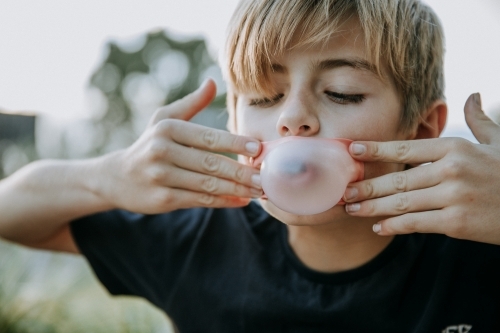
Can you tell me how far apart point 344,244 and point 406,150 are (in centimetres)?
42

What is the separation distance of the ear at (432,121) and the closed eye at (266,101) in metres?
0.42

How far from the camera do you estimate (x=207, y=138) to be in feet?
3.70

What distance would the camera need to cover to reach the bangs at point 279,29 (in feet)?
3.62

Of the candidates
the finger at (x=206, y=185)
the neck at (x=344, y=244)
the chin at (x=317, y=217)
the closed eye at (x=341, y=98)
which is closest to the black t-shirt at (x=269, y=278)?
the neck at (x=344, y=244)

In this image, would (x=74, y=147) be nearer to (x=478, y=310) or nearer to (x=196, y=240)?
(x=196, y=240)

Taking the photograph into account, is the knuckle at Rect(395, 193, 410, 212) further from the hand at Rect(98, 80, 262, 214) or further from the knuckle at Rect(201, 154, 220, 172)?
the knuckle at Rect(201, 154, 220, 172)

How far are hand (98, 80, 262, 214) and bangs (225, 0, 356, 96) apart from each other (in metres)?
0.19

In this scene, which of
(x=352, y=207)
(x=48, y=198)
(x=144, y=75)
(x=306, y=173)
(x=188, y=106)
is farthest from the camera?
(x=144, y=75)

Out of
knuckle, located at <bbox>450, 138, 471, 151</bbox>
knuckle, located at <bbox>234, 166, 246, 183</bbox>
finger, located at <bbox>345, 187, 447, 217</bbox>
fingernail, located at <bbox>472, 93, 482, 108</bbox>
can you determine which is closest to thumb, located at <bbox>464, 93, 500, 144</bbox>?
fingernail, located at <bbox>472, 93, 482, 108</bbox>

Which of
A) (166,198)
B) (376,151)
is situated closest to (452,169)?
(376,151)

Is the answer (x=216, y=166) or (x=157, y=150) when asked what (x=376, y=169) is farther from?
(x=157, y=150)

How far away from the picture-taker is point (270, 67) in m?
1.14

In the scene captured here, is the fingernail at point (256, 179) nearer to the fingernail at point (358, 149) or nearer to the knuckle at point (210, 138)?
the knuckle at point (210, 138)

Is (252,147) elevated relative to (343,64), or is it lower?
lower
